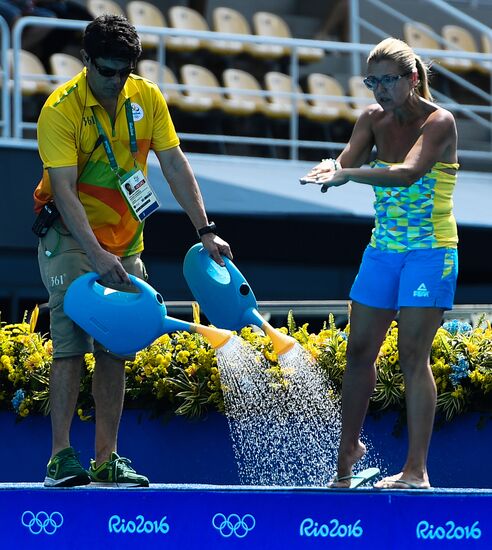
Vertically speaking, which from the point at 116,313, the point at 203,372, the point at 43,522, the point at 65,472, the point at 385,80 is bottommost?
the point at 43,522

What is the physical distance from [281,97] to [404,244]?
7.46 m

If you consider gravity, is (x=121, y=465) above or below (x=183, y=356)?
below

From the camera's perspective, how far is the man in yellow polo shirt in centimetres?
484

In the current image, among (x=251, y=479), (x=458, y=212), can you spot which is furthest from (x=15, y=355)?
(x=458, y=212)

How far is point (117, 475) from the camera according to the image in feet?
16.4

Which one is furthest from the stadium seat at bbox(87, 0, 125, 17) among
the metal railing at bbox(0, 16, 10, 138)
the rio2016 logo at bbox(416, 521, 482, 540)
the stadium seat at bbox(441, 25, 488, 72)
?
the rio2016 logo at bbox(416, 521, 482, 540)

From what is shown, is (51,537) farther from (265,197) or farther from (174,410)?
(265,197)

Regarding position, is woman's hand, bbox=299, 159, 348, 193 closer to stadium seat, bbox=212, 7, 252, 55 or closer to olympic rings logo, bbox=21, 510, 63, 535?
olympic rings logo, bbox=21, 510, 63, 535

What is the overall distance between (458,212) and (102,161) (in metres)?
5.81

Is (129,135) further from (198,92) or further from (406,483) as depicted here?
(198,92)

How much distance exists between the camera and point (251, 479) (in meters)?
5.73

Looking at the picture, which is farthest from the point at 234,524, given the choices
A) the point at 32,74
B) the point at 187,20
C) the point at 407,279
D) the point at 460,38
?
the point at 460,38

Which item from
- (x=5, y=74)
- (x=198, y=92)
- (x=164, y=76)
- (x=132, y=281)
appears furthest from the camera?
(x=198, y=92)

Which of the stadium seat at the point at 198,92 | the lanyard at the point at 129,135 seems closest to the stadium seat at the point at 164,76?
the stadium seat at the point at 198,92
